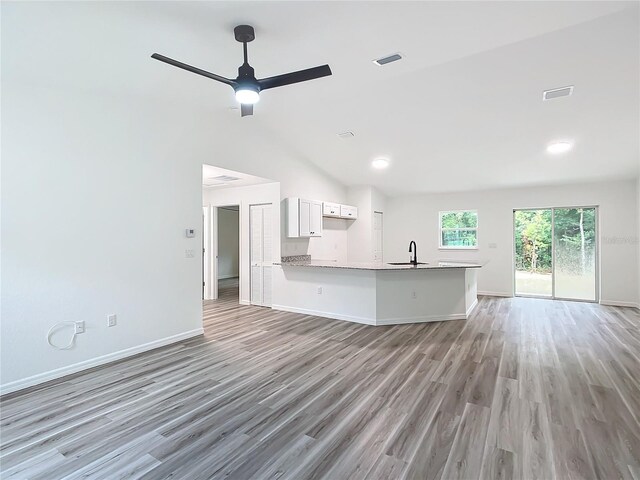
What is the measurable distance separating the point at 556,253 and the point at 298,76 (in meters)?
6.86

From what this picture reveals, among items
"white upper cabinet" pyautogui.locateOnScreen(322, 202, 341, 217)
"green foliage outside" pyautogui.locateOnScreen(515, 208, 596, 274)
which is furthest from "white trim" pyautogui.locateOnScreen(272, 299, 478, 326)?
"green foliage outside" pyautogui.locateOnScreen(515, 208, 596, 274)

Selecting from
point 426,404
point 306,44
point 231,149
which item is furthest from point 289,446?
point 231,149

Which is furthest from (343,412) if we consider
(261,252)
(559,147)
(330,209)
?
(559,147)

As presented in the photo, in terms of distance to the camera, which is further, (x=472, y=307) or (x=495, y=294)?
(x=495, y=294)

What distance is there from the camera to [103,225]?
3441 mm

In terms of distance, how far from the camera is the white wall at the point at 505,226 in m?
6.11

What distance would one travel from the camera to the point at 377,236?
26.9 feet

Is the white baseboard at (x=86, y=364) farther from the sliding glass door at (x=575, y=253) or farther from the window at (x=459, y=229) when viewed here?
the sliding glass door at (x=575, y=253)

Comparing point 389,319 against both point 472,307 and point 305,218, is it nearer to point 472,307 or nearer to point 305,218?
point 472,307

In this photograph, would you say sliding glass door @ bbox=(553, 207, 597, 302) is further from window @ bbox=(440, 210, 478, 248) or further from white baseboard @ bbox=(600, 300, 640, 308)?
window @ bbox=(440, 210, 478, 248)

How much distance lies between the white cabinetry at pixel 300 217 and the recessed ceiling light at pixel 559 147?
3924 mm

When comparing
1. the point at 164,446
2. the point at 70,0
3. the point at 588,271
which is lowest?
the point at 164,446

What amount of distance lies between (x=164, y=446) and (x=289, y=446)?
0.80 metres

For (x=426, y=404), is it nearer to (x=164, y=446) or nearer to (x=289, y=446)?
(x=289, y=446)
